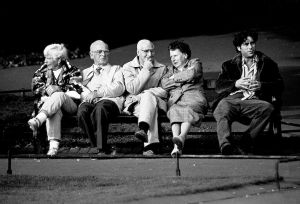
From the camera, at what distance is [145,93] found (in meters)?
12.7

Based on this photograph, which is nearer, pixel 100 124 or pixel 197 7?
pixel 100 124

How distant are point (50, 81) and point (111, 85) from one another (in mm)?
777

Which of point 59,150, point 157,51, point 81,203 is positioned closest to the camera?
point 81,203

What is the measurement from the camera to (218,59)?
20.0 metres

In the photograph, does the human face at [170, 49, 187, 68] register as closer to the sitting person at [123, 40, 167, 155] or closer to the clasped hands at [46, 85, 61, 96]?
the sitting person at [123, 40, 167, 155]

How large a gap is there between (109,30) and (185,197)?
580 inches

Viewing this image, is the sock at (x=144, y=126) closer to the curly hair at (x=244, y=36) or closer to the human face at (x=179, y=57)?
the human face at (x=179, y=57)

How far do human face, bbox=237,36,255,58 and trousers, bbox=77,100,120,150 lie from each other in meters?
1.64

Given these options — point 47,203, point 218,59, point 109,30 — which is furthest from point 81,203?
point 109,30

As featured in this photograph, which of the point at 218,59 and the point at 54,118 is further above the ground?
the point at 218,59

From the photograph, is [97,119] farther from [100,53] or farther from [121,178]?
[121,178]

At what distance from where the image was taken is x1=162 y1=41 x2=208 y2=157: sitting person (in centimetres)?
1231

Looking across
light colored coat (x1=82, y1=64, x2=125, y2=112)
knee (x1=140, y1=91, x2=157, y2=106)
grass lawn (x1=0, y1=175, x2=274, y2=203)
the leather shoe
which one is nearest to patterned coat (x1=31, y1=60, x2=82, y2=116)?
light colored coat (x1=82, y1=64, x2=125, y2=112)

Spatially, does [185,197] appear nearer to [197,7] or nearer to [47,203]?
[47,203]
